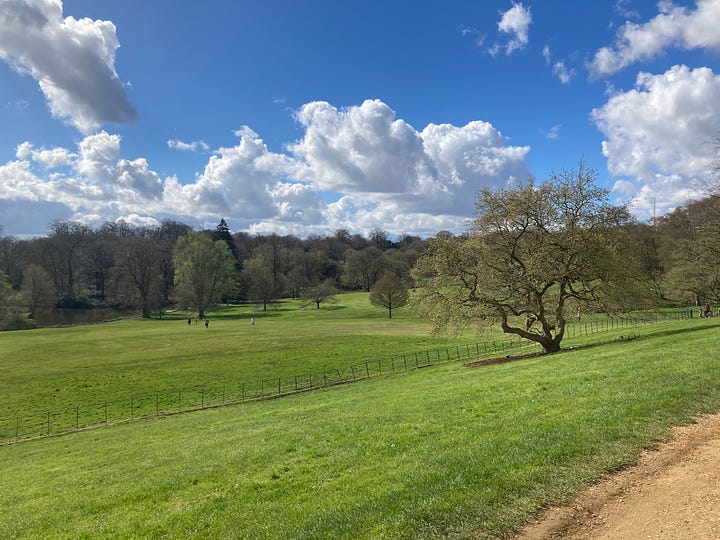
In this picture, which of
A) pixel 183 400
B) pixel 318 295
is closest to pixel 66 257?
pixel 318 295

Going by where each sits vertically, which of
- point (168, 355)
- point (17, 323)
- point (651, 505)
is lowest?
point (168, 355)

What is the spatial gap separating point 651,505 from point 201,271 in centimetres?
10510

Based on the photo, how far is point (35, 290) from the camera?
96875 mm

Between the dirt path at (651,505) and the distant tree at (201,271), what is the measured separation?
101m

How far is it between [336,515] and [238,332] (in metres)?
64.9

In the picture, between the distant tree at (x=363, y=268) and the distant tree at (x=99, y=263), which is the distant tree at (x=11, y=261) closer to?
the distant tree at (x=99, y=263)

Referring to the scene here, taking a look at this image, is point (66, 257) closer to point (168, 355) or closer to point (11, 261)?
point (11, 261)

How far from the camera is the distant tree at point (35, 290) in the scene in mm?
96188

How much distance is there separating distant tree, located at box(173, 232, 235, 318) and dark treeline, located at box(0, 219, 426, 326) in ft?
6.78

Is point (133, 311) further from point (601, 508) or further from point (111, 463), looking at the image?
point (601, 508)

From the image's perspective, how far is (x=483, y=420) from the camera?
11.5 metres

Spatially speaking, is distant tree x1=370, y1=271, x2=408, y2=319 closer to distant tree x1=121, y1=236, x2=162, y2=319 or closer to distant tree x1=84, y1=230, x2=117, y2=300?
distant tree x1=121, y1=236, x2=162, y2=319

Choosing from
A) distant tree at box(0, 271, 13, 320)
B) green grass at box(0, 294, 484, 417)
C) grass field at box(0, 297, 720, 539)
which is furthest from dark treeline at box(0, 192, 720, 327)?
grass field at box(0, 297, 720, 539)

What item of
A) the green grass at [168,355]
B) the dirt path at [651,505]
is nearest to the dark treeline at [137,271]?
the green grass at [168,355]
